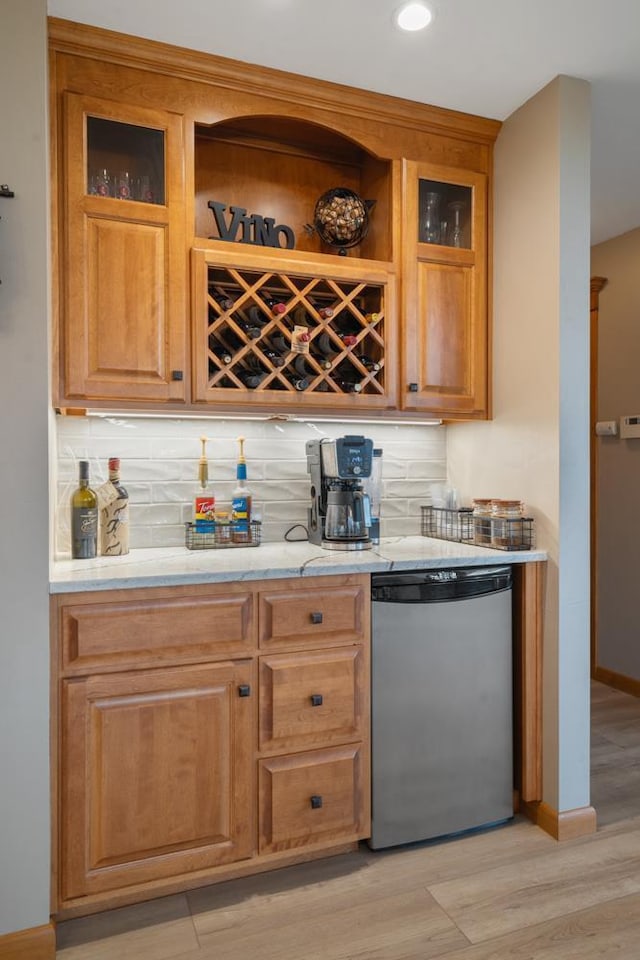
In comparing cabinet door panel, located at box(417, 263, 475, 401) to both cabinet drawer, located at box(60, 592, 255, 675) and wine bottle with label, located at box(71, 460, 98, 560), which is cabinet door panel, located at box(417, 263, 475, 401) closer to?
cabinet drawer, located at box(60, 592, 255, 675)

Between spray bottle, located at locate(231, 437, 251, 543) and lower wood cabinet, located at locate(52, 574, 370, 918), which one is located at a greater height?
spray bottle, located at locate(231, 437, 251, 543)

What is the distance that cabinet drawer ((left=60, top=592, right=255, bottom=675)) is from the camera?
181cm

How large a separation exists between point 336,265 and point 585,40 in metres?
1.06

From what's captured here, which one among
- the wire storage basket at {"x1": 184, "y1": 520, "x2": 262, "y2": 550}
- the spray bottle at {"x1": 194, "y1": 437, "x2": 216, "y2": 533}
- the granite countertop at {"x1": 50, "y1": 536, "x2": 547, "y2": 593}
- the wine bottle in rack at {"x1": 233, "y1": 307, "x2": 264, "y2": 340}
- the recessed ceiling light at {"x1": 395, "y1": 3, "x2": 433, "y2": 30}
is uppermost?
the recessed ceiling light at {"x1": 395, "y1": 3, "x2": 433, "y2": 30}

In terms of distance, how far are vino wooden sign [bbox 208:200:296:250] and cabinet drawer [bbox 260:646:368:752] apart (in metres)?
1.52

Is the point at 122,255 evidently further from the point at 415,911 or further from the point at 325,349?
the point at 415,911

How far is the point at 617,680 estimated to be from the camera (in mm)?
3822

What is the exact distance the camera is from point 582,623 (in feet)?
7.63

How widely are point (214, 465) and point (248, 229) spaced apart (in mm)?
919

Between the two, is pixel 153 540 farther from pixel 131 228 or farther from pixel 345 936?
pixel 345 936

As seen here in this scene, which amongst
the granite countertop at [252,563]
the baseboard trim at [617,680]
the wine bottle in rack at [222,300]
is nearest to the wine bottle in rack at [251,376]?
the wine bottle in rack at [222,300]

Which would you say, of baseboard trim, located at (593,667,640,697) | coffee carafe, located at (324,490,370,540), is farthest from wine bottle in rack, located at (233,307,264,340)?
baseboard trim, located at (593,667,640,697)

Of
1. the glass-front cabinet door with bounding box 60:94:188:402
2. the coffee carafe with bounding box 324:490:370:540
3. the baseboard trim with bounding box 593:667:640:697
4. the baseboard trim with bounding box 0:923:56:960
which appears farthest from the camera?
the baseboard trim with bounding box 593:667:640:697

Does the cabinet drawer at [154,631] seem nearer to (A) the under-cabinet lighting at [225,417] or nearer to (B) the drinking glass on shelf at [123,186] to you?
(A) the under-cabinet lighting at [225,417]
